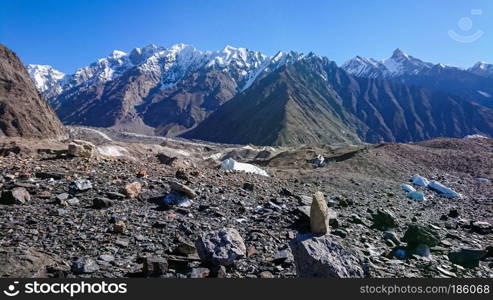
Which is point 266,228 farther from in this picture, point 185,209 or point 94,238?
point 94,238

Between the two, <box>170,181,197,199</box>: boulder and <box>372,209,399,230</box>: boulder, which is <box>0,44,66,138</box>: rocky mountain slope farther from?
<box>372,209,399,230</box>: boulder

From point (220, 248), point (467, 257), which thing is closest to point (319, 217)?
point (220, 248)

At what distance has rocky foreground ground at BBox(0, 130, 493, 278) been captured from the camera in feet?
22.5

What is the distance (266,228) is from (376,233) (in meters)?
3.92

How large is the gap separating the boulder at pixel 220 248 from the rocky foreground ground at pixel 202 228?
21 millimetres

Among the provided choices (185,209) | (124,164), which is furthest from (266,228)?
(124,164)

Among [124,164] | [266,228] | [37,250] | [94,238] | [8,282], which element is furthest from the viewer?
[124,164]

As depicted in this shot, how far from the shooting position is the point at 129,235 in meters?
8.20

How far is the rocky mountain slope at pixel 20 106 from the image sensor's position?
3381 inches

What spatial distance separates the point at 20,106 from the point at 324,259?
10397cm

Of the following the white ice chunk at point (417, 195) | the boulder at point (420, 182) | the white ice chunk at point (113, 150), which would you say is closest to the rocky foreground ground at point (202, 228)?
the white ice chunk at point (417, 195)

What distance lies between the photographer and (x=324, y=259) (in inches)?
265

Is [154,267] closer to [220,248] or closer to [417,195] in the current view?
[220,248]

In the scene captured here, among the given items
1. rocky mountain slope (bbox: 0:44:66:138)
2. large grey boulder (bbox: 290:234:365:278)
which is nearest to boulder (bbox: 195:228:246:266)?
large grey boulder (bbox: 290:234:365:278)
